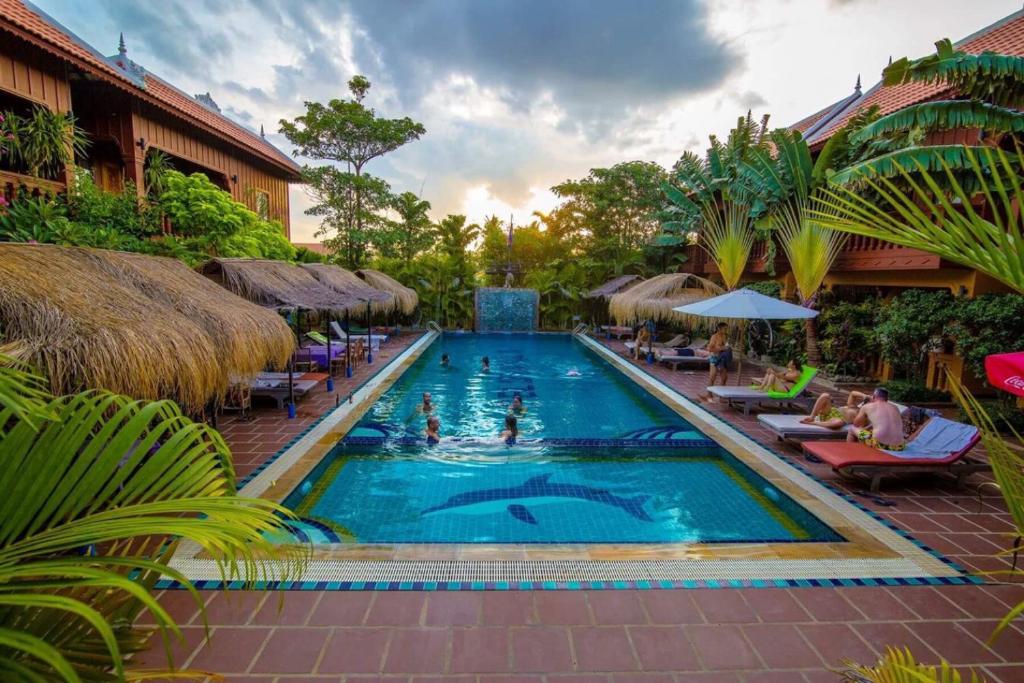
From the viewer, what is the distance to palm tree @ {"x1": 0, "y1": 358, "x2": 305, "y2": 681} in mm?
1014

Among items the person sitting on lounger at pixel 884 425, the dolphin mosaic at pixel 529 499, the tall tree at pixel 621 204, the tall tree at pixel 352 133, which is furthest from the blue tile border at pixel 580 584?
the tall tree at pixel 621 204

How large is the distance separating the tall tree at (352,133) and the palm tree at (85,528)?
2209cm

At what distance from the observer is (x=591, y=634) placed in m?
3.65

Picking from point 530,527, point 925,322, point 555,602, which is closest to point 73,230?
point 530,527

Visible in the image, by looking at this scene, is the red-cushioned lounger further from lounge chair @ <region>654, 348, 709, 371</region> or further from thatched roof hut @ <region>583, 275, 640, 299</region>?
thatched roof hut @ <region>583, 275, 640, 299</region>

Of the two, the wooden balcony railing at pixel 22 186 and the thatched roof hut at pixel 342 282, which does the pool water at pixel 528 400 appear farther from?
the wooden balcony railing at pixel 22 186

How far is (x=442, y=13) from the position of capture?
1564 centimetres

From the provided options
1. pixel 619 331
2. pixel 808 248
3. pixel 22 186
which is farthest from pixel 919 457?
pixel 619 331

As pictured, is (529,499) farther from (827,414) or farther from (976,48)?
(976,48)

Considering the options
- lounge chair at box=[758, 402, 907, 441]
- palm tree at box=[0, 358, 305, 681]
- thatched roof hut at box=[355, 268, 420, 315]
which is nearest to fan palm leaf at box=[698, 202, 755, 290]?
lounge chair at box=[758, 402, 907, 441]

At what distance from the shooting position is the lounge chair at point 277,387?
30.7 feet

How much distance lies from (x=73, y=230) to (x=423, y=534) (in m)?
7.77

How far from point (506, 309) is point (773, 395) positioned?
15.9 m

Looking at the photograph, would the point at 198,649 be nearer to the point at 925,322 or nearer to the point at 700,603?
the point at 700,603
